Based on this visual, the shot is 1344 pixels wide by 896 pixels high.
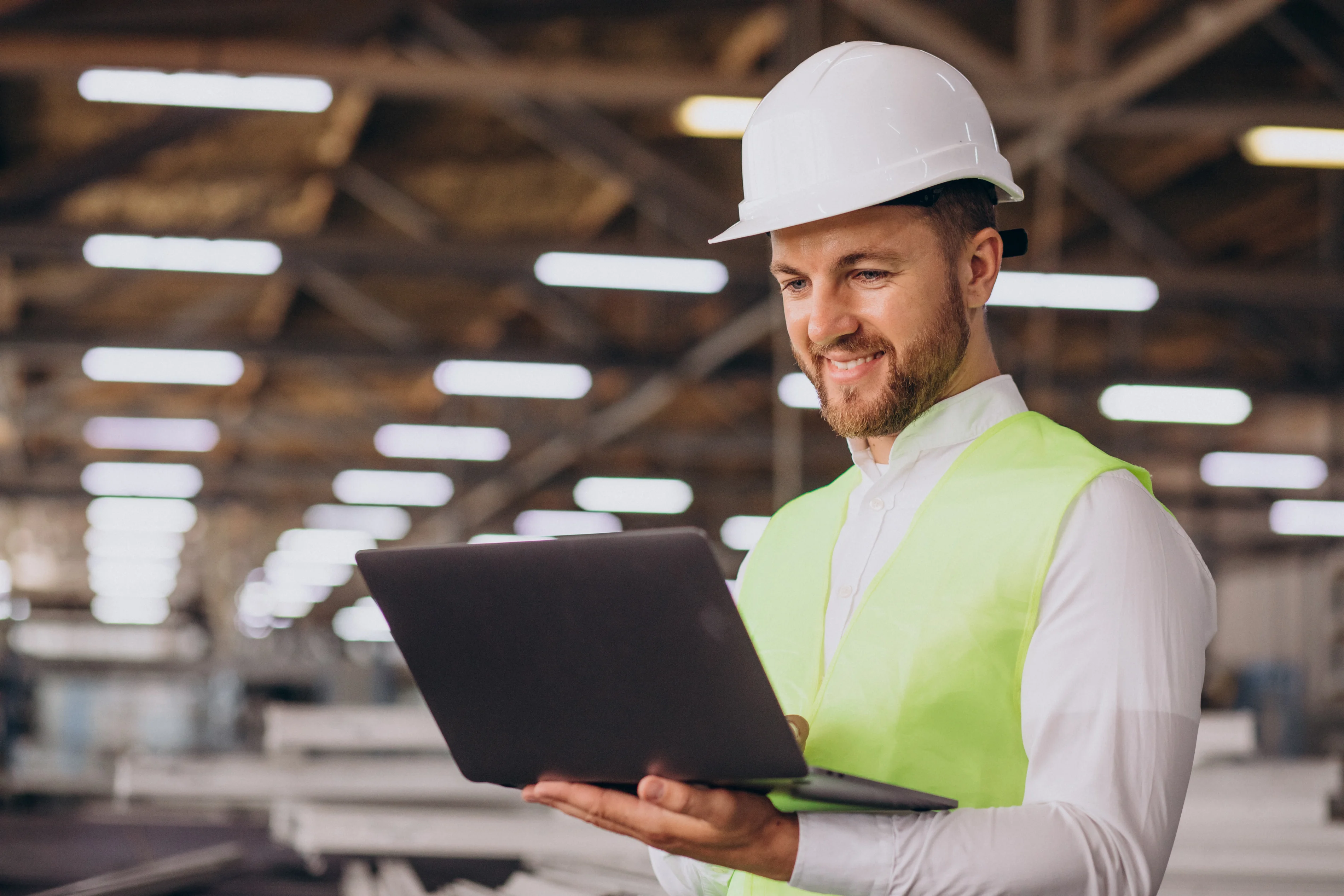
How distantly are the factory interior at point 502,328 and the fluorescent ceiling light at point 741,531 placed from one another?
1153mm

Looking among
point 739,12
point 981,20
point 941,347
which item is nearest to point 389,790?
point 941,347

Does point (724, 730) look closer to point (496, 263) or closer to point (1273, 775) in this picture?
point (1273, 775)

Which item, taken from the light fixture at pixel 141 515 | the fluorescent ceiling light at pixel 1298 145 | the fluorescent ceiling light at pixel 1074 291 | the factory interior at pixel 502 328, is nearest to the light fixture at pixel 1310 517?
the factory interior at pixel 502 328

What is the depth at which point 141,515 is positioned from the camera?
23625 millimetres

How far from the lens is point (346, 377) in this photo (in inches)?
633

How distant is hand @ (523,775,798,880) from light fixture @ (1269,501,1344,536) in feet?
54.9

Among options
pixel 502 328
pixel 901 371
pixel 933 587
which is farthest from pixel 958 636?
pixel 502 328

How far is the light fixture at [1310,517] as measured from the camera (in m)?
16.9

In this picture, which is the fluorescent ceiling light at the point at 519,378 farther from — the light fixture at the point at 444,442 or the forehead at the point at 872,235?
the forehead at the point at 872,235

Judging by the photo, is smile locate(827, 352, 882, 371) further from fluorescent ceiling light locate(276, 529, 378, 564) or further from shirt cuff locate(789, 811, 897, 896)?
fluorescent ceiling light locate(276, 529, 378, 564)

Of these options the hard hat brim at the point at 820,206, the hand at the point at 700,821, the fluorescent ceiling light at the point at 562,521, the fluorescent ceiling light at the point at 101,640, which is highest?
the fluorescent ceiling light at the point at 562,521

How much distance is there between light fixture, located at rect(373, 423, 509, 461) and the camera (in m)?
16.2

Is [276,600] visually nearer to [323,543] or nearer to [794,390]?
[323,543]

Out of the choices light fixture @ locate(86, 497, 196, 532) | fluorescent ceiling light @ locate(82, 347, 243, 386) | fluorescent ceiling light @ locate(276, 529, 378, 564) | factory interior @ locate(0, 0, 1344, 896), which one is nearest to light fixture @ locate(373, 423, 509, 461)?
factory interior @ locate(0, 0, 1344, 896)
